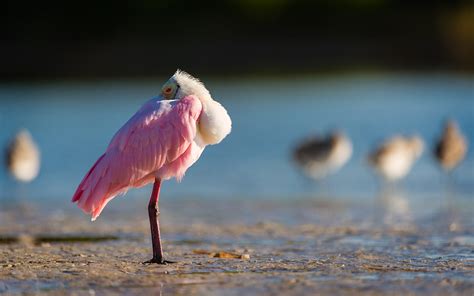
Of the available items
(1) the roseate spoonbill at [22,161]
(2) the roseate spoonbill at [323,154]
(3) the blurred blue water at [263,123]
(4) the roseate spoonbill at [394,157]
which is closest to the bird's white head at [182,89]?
(3) the blurred blue water at [263,123]

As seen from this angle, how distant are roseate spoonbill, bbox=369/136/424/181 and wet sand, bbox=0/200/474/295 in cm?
234

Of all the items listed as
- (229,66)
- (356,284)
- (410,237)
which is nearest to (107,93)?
(229,66)

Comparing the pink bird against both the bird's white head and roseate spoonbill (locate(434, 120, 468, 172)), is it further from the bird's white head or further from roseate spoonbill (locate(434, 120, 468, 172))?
roseate spoonbill (locate(434, 120, 468, 172))

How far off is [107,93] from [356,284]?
31757mm

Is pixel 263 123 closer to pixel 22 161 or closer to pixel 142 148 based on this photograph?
pixel 22 161

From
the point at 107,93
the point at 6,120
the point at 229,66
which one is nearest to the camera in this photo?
the point at 6,120

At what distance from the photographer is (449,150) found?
53.8 ft

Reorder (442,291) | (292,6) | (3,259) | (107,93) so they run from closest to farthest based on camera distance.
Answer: (442,291)
(3,259)
(107,93)
(292,6)

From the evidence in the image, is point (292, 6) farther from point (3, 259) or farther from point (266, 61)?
point (3, 259)

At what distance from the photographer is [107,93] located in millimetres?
38750

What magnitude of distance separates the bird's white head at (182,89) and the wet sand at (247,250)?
1.34 meters

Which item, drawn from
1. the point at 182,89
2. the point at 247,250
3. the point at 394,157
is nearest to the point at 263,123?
the point at 394,157

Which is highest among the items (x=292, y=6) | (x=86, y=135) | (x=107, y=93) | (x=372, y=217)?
(x=292, y=6)

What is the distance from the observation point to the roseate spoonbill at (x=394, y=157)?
1678cm
